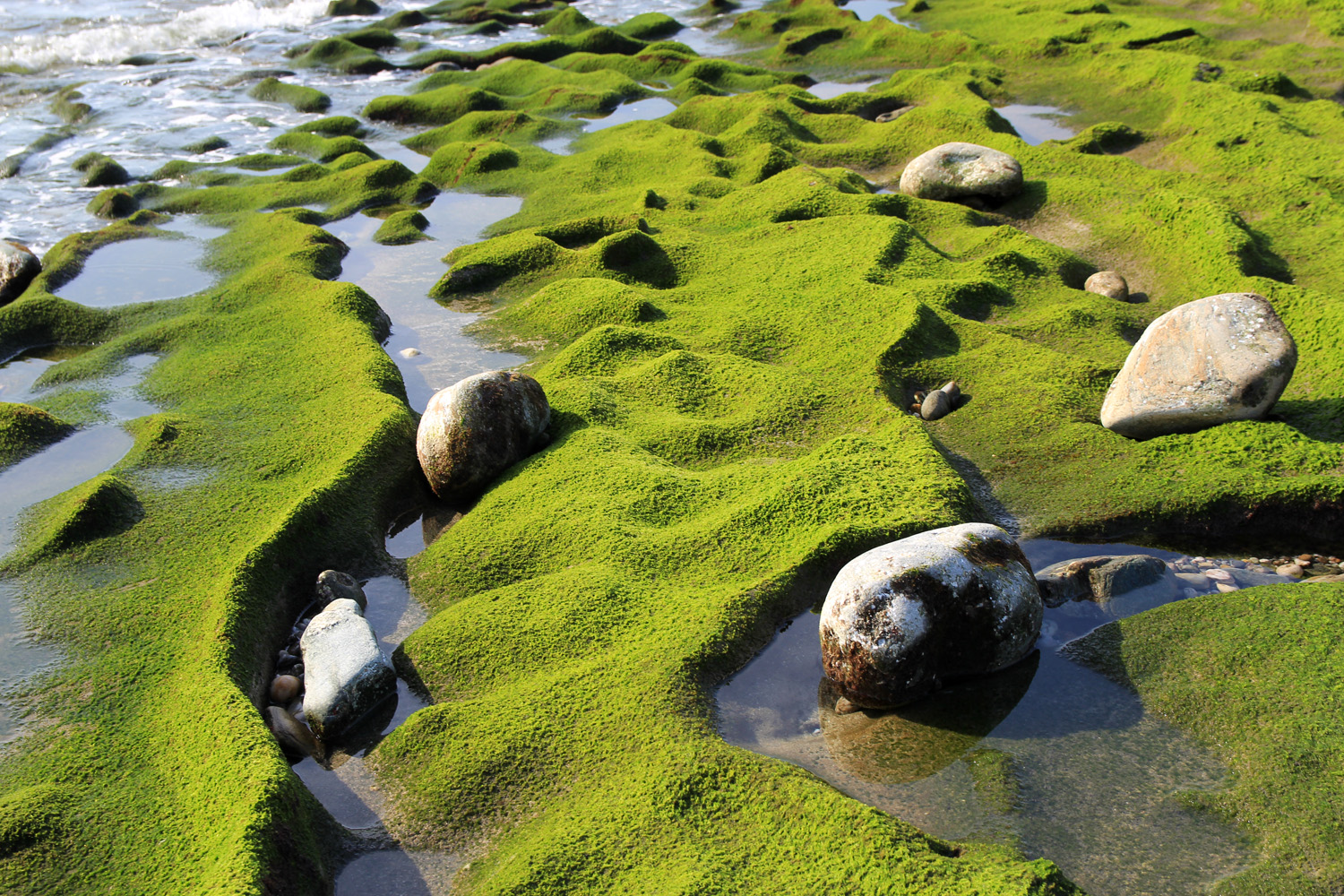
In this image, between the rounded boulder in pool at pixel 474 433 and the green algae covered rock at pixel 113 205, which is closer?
the rounded boulder in pool at pixel 474 433

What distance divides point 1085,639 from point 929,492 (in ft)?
3.75

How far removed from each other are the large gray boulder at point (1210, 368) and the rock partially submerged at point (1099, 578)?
1.26 metres

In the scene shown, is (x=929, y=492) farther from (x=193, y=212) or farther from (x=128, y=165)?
(x=128, y=165)

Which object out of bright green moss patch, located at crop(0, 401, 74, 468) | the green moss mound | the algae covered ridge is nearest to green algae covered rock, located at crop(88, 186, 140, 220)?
the algae covered ridge

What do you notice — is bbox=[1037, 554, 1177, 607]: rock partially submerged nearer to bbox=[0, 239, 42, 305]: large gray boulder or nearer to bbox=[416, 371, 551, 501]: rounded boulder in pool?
bbox=[416, 371, 551, 501]: rounded boulder in pool

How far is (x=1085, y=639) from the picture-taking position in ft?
14.4

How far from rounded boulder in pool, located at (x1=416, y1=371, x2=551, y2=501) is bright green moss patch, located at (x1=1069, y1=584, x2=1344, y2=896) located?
3632 mm

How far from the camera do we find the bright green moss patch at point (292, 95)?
16.7 meters

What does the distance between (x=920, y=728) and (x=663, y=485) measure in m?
2.21

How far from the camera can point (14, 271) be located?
937 cm

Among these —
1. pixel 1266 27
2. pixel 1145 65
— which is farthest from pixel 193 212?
pixel 1266 27

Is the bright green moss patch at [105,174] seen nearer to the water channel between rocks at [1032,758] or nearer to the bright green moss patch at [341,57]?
the bright green moss patch at [341,57]

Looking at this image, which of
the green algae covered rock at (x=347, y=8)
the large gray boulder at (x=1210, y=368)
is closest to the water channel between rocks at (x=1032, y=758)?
the large gray boulder at (x=1210, y=368)

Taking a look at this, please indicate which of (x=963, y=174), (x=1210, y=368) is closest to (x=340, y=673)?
(x=1210, y=368)
